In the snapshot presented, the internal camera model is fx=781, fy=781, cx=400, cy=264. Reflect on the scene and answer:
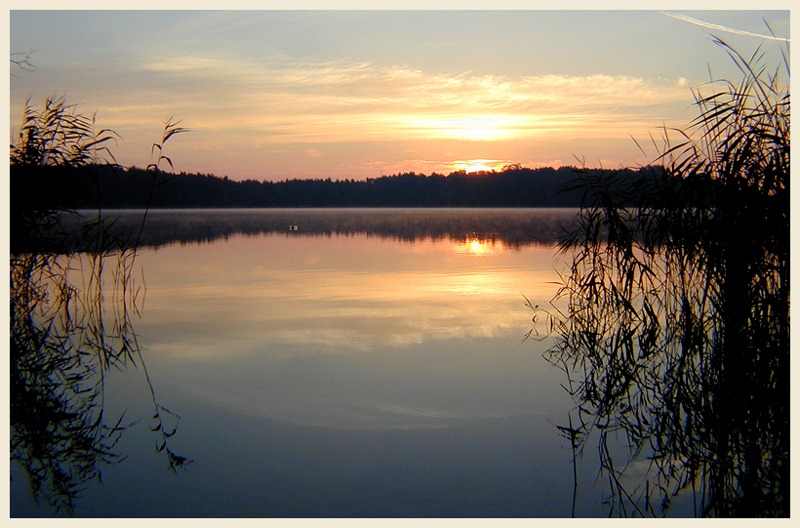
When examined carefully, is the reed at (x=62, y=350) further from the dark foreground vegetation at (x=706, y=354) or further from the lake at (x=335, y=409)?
the dark foreground vegetation at (x=706, y=354)

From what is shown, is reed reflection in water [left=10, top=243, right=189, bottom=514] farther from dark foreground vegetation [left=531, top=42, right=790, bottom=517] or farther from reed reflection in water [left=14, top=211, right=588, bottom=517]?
dark foreground vegetation [left=531, top=42, right=790, bottom=517]

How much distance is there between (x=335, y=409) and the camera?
3357 mm

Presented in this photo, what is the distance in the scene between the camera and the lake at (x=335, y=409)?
2.48 m

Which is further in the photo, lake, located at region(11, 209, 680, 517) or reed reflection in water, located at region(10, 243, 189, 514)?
reed reflection in water, located at region(10, 243, 189, 514)

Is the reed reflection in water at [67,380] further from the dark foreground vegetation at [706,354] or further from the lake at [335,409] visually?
the dark foreground vegetation at [706,354]

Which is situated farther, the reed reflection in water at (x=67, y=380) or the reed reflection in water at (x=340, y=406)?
the reed reflection in water at (x=67, y=380)

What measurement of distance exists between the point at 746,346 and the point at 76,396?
341 centimetres

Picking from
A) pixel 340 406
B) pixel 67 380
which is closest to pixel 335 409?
pixel 340 406

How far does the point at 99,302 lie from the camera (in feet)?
20.2

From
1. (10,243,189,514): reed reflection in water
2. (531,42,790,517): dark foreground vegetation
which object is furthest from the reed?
(531,42,790,517): dark foreground vegetation

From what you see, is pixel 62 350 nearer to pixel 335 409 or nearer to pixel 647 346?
pixel 335 409

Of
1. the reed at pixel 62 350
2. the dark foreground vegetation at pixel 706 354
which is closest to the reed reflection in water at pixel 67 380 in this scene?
the reed at pixel 62 350

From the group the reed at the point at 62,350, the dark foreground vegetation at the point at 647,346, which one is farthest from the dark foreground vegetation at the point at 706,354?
the reed at the point at 62,350

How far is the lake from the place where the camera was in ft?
8.13
